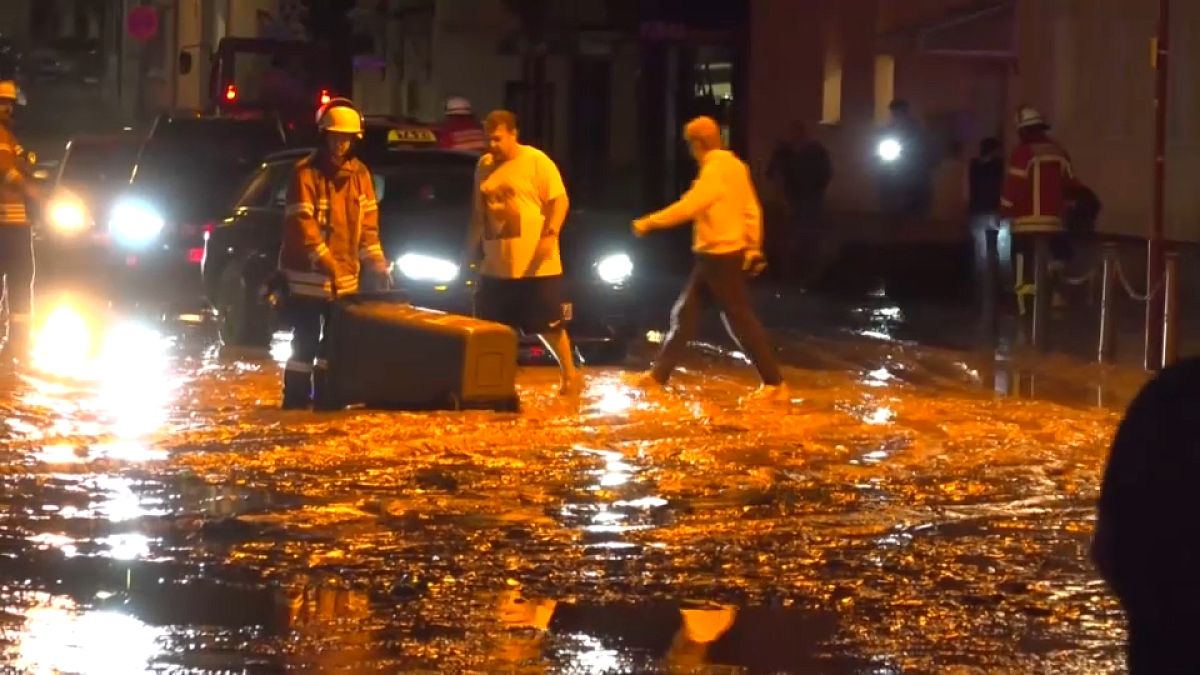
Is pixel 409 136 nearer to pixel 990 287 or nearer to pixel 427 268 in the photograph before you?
pixel 427 268

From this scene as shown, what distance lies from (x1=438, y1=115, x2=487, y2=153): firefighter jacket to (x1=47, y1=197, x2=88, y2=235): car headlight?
150 inches

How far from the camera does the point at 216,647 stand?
7.25 meters

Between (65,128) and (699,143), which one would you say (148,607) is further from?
(65,128)

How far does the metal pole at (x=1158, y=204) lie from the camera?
14.9 metres

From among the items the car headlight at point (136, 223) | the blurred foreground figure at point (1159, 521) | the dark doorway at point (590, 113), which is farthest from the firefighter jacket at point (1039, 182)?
the dark doorway at point (590, 113)

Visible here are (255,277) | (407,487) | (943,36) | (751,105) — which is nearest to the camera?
(407,487)

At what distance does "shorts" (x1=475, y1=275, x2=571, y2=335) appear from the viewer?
1323 centimetres

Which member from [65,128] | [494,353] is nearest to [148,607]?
[494,353]

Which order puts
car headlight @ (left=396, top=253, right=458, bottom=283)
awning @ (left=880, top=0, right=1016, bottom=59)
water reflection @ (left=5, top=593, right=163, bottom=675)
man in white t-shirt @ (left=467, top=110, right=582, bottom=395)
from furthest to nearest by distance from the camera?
awning @ (left=880, top=0, right=1016, bottom=59)
car headlight @ (left=396, top=253, right=458, bottom=283)
man in white t-shirt @ (left=467, top=110, right=582, bottom=395)
water reflection @ (left=5, top=593, right=163, bottom=675)

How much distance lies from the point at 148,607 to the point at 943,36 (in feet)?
78.0

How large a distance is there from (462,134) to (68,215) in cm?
425

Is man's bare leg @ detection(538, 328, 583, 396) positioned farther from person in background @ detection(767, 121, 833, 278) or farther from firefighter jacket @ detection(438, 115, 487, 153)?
person in background @ detection(767, 121, 833, 278)

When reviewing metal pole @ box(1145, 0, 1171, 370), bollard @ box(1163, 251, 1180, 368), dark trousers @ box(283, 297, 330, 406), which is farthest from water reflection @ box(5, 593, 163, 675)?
metal pole @ box(1145, 0, 1171, 370)

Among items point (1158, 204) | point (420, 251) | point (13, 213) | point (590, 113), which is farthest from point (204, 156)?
point (590, 113)
